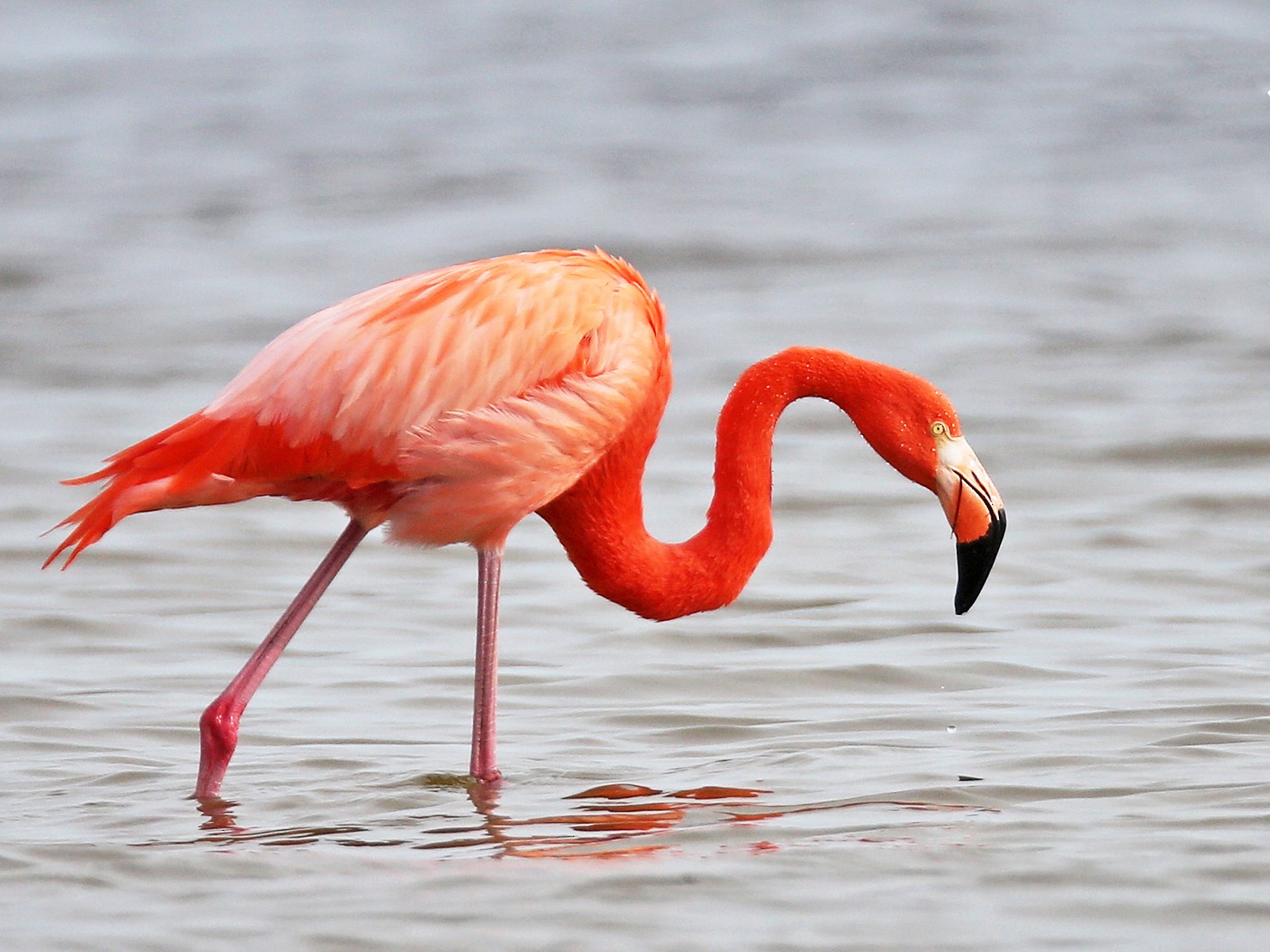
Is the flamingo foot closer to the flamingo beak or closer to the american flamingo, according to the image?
the american flamingo

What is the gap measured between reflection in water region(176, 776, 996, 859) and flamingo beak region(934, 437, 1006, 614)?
694 mm

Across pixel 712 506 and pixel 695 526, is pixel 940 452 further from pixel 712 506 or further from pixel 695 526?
pixel 695 526

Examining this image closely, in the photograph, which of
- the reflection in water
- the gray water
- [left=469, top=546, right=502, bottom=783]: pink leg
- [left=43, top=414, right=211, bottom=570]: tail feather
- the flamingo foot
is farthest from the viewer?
[left=469, top=546, right=502, bottom=783]: pink leg

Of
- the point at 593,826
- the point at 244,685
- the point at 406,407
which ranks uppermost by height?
the point at 406,407

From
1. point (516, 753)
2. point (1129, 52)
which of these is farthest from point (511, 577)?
point (1129, 52)

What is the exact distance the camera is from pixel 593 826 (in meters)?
4.65

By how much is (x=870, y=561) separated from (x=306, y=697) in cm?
253

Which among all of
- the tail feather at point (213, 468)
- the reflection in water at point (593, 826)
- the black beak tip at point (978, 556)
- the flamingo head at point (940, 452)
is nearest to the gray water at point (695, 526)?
the reflection in water at point (593, 826)

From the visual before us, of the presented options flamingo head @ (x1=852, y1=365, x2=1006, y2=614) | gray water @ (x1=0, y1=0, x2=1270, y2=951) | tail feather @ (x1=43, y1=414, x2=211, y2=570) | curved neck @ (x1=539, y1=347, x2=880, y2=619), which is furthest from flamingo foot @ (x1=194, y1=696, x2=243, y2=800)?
flamingo head @ (x1=852, y1=365, x2=1006, y2=614)

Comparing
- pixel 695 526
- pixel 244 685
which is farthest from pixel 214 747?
pixel 695 526

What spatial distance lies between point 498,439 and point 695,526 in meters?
3.42

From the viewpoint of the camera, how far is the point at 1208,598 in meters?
7.16

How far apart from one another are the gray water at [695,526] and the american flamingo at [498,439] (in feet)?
1.61

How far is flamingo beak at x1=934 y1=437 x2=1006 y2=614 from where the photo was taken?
5129mm
